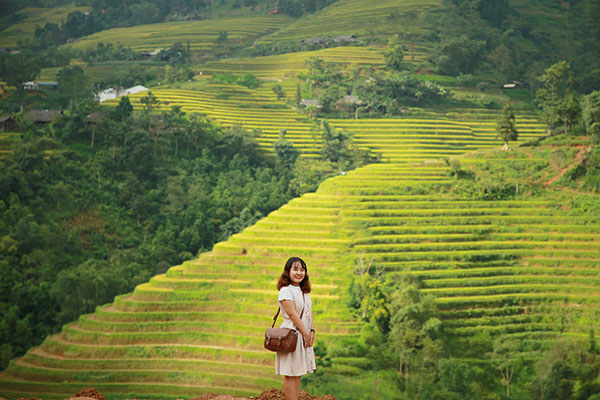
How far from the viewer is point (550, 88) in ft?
141

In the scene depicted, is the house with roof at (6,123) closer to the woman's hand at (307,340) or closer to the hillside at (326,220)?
the hillside at (326,220)

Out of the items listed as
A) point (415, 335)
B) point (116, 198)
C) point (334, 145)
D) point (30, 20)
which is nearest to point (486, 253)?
point (415, 335)

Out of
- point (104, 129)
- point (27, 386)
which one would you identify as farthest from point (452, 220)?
point (104, 129)

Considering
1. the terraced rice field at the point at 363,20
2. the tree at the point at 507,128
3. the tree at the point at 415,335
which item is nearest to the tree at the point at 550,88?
the tree at the point at 507,128

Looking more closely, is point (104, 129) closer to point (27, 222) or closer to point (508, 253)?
point (27, 222)

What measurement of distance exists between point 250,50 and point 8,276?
27430 millimetres

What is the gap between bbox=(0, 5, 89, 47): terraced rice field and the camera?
52000 mm

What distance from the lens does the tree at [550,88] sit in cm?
3753

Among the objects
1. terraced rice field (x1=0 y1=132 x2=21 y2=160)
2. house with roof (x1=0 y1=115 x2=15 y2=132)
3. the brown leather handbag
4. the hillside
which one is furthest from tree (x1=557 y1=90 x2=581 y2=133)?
the brown leather handbag

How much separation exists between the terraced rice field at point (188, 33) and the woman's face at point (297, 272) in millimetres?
47094

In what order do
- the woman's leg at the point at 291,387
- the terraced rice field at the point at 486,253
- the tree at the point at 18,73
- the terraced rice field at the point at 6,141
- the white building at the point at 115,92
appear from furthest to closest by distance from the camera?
the white building at the point at 115,92 < the tree at the point at 18,73 < the terraced rice field at the point at 6,141 < the terraced rice field at the point at 486,253 < the woman's leg at the point at 291,387

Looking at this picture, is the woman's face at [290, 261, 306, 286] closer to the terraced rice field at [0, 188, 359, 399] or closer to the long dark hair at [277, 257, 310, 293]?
the long dark hair at [277, 257, 310, 293]

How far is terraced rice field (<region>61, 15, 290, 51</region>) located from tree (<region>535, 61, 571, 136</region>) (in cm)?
2015

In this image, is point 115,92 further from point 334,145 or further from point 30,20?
point 30,20
